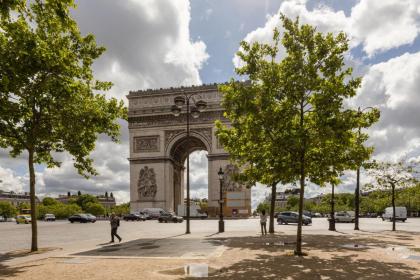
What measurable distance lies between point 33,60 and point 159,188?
47.8 m

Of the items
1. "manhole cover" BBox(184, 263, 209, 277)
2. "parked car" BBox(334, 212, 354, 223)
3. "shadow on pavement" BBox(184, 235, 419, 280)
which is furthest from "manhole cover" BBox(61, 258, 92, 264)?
"parked car" BBox(334, 212, 354, 223)

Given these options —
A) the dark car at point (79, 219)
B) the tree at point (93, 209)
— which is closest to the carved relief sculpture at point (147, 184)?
the dark car at point (79, 219)

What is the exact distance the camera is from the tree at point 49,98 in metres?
14.6

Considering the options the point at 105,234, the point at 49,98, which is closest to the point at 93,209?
the point at 105,234

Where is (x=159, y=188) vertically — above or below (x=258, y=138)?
below

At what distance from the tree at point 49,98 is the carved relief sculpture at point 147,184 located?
41930 mm

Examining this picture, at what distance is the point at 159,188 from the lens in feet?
201

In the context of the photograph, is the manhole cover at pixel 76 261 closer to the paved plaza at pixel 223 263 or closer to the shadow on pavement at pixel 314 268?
the paved plaza at pixel 223 263

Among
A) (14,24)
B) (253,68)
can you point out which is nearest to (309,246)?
(253,68)

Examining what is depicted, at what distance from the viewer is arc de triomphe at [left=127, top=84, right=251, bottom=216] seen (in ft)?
196

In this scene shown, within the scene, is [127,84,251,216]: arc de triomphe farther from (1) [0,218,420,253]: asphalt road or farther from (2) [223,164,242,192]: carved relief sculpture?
(1) [0,218,420,253]: asphalt road

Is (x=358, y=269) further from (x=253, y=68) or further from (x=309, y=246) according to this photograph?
(x=253, y=68)

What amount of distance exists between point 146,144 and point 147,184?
22.9 feet

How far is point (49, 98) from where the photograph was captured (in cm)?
1655
